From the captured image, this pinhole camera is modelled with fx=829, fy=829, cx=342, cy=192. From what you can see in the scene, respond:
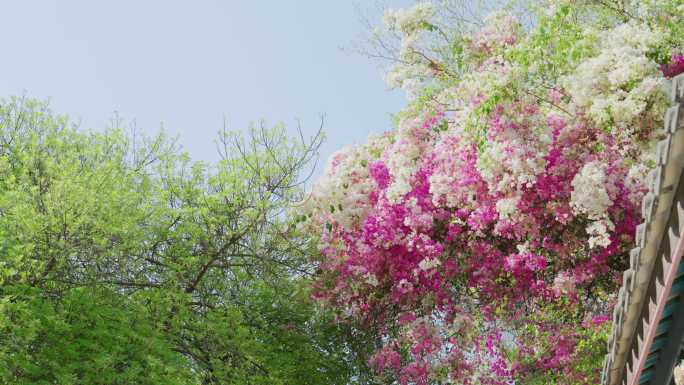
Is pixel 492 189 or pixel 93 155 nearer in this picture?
pixel 492 189

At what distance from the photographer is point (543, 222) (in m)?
13.6

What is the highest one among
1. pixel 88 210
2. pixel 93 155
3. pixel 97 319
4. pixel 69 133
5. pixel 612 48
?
pixel 69 133

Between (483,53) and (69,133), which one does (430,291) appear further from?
(69,133)

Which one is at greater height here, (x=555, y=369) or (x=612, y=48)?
(x=612, y=48)

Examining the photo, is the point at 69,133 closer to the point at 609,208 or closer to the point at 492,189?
the point at 492,189

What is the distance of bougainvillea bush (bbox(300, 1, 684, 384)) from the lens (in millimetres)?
12345

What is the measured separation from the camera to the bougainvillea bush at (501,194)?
40.5ft

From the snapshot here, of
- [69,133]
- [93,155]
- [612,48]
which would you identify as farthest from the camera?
[69,133]

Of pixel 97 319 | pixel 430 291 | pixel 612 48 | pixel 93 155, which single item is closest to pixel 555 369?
pixel 430 291

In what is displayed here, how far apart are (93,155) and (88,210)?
4.61 meters

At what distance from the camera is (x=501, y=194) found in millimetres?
13383

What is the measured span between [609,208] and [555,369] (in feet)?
17.8

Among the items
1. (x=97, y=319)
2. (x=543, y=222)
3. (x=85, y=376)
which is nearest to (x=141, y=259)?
(x=97, y=319)

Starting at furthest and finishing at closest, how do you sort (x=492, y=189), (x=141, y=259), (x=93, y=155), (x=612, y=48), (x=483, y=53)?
(x=93, y=155), (x=483, y=53), (x=141, y=259), (x=492, y=189), (x=612, y=48)
